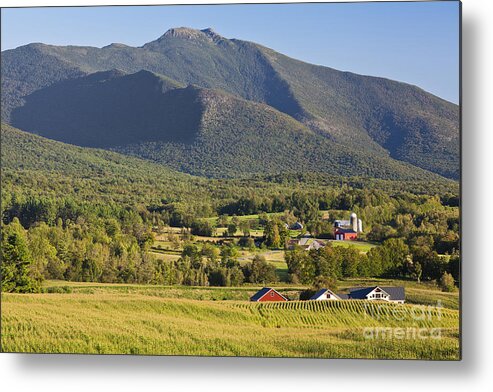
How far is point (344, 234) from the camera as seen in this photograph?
830 cm

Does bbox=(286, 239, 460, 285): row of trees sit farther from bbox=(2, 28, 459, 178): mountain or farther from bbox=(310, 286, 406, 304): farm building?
bbox=(2, 28, 459, 178): mountain

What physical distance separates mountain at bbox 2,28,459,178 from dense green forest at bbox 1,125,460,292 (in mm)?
512

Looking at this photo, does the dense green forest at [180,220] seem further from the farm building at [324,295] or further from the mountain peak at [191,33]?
the mountain peak at [191,33]

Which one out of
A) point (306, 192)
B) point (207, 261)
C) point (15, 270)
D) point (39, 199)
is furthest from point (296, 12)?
point (15, 270)

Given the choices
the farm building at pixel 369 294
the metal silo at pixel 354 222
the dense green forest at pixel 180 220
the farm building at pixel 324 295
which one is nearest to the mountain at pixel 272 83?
the dense green forest at pixel 180 220

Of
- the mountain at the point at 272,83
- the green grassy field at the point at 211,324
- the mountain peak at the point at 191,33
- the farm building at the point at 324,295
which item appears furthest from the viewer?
the mountain at the point at 272,83

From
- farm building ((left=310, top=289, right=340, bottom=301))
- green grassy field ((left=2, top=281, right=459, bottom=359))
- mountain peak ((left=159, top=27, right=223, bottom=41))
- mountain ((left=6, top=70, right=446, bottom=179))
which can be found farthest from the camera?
mountain ((left=6, top=70, right=446, bottom=179))

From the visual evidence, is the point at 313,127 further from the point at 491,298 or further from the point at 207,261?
the point at 491,298

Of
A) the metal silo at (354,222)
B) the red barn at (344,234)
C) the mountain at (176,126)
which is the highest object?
the mountain at (176,126)

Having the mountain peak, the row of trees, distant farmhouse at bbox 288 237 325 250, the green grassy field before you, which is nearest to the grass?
the row of trees

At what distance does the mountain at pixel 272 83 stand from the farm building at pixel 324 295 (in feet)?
4.81

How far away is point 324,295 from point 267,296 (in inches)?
20.8

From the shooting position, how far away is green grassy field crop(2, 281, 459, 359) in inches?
312

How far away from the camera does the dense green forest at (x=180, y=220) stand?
27.1 feet
